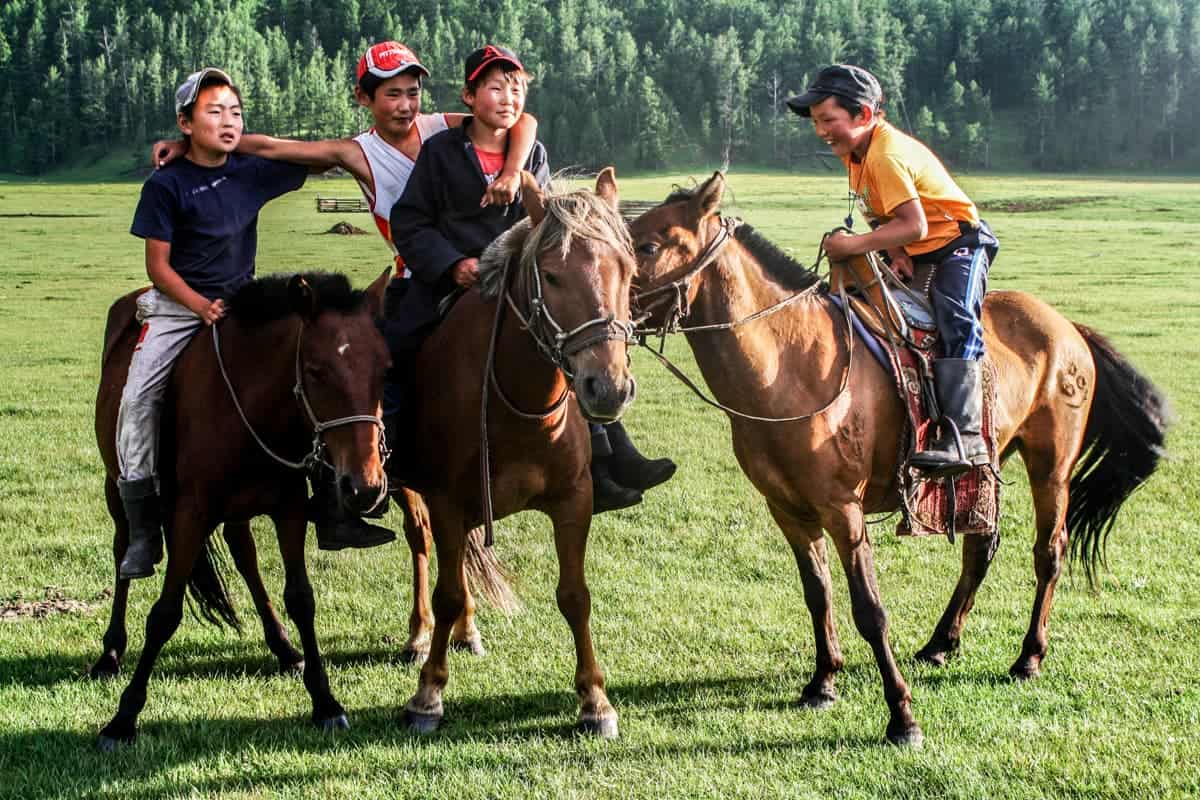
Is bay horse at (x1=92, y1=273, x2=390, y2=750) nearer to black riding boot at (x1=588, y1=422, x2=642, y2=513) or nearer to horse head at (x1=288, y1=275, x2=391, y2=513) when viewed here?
horse head at (x1=288, y1=275, x2=391, y2=513)

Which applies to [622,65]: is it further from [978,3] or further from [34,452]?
[34,452]

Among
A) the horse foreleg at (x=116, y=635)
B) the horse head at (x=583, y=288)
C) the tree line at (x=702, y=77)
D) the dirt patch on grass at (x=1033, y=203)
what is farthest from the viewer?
the tree line at (x=702, y=77)

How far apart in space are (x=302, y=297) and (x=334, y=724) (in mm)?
2161

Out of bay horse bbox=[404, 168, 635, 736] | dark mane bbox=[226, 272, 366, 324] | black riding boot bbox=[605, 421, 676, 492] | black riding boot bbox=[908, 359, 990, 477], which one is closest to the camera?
bay horse bbox=[404, 168, 635, 736]

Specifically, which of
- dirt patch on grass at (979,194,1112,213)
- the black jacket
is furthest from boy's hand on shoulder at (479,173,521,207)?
dirt patch on grass at (979,194,1112,213)

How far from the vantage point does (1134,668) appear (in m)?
5.91

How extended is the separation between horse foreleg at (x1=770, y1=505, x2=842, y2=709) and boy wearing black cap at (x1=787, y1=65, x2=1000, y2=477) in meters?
0.69

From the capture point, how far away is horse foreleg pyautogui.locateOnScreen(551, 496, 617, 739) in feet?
17.2

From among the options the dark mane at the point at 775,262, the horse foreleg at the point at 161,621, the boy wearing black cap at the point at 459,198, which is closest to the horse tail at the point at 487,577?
the boy wearing black cap at the point at 459,198

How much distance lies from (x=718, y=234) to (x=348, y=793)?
9.84ft

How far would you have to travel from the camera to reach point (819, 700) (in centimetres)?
562

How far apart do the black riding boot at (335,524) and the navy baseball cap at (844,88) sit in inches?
120

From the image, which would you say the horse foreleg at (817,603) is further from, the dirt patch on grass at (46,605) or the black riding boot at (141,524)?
the dirt patch on grass at (46,605)

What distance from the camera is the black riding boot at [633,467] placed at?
581cm
